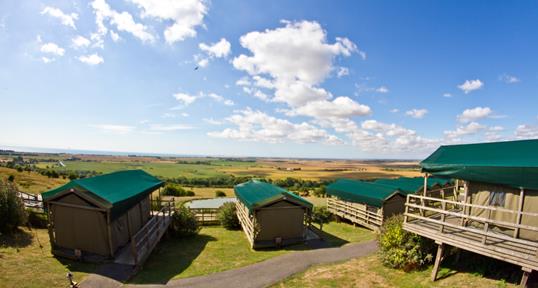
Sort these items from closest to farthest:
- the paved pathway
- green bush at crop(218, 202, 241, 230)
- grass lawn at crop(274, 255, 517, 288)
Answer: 1. grass lawn at crop(274, 255, 517, 288)
2. the paved pathway
3. green bush at crop(218, 202, 241, 230)

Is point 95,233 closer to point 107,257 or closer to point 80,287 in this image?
point 107,257

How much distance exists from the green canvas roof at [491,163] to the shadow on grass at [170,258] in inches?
507

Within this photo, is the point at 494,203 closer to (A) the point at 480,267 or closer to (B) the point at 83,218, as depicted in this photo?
(A) the point at 480,267

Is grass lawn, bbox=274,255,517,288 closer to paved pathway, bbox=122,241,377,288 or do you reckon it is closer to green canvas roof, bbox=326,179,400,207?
paved pathway, bbox=122,241,377,288

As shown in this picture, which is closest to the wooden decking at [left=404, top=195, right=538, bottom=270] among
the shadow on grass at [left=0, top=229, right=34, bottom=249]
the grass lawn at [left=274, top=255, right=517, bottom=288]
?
the grass lawn at [left=274, top=255, right=517, bottom=288]

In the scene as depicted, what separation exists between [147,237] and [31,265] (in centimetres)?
471

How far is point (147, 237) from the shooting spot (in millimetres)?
13883

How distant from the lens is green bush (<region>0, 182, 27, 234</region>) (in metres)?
13.0

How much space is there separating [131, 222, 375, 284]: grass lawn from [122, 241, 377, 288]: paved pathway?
2.06 ft

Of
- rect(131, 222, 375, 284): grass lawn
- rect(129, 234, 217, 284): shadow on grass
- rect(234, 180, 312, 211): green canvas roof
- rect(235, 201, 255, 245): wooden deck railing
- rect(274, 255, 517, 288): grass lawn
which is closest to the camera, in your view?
rect(274, 255, 517, 288): grass lawn

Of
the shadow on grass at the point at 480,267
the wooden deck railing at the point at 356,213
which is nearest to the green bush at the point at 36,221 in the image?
the shadow on grass at the point at 480,267

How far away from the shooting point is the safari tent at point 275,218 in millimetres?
15820

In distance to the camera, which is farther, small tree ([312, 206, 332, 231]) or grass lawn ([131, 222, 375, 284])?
small tree ([312, 206, 332, 231])

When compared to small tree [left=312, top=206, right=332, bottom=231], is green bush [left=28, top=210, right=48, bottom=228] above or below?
above
